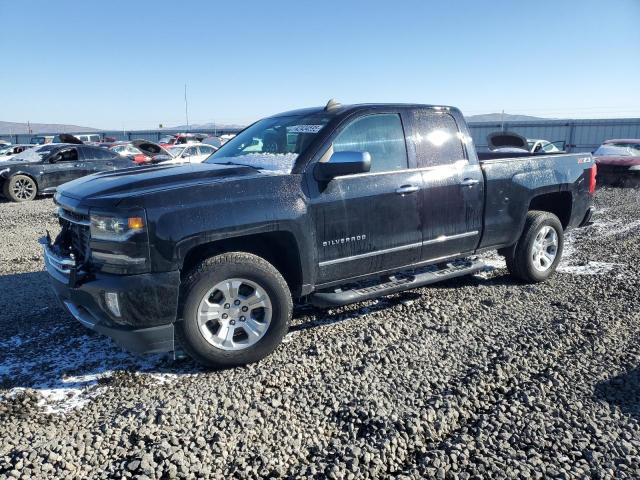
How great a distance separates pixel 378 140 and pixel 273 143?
907mm

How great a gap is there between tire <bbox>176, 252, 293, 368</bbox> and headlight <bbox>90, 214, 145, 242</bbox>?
474 millimetres

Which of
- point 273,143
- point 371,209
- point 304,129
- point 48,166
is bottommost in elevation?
point 48,166

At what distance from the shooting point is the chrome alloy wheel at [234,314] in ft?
11.5

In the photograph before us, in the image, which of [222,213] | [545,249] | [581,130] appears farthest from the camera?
[581,130]

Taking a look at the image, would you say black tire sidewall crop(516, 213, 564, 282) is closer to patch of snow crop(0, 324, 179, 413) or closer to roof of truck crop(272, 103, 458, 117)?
roof of truck crop(272, 103, 458, 117)

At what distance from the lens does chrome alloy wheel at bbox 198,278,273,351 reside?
3.51m

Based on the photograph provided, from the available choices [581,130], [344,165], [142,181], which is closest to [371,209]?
[344,165]

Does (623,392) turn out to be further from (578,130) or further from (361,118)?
(578,130)

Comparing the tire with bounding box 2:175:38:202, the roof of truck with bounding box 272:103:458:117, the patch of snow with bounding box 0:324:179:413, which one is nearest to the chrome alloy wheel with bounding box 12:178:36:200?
the tire with bounding box 2:175:38:202

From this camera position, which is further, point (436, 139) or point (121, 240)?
point (436, 139)

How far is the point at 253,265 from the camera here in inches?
140

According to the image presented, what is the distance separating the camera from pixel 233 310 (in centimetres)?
359

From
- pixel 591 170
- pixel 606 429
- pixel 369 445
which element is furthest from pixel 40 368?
pixel 591 170

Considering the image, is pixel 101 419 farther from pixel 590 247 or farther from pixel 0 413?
pixel 590 247
